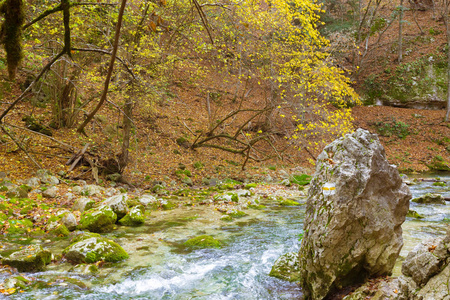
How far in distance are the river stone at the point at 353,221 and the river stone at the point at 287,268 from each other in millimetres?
572

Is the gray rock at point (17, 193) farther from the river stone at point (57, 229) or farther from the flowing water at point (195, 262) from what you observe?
the flowing water at point (195, 262)

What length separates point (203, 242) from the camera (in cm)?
604

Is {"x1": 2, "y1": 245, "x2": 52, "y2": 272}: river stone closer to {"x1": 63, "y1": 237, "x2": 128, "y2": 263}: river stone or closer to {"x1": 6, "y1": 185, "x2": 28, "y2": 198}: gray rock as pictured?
{"x1": 63, "y1": 237, "x2": 128, "y2": 263}: river stone

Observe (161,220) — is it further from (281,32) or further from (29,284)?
→ (281,32)

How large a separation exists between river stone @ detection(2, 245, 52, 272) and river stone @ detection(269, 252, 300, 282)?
3.62 m

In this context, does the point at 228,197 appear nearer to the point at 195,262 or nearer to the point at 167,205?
the point at 167,205

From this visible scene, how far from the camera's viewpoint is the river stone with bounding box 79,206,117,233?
642cm

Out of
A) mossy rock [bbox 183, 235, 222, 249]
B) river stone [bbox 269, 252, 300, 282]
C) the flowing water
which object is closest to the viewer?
the flowing water

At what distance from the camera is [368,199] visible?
3.69 meters

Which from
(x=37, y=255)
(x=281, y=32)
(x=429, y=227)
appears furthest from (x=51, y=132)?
(x=429, y=227)

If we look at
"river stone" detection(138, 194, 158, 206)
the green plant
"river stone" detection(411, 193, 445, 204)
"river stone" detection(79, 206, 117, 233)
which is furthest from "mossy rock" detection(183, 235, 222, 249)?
the green plant

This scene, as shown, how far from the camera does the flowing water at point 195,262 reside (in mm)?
4180

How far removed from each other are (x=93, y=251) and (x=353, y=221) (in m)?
4.17

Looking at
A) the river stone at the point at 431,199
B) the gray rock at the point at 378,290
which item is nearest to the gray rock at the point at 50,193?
the gray rock at the point at 378,290
